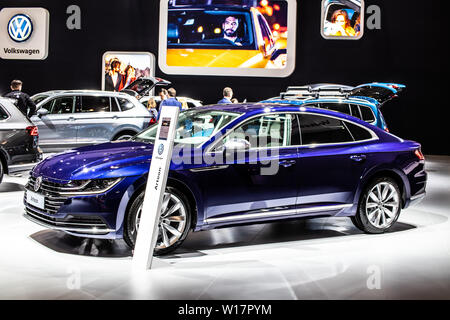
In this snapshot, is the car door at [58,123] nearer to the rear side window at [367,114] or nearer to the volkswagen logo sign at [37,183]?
the rear side window at [367,114]

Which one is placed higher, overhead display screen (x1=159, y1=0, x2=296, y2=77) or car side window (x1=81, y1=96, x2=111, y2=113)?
overhead display screen (x1=159, y1=0, x2=296, y2=77)

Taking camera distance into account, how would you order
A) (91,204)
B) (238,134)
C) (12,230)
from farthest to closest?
1. (12,230)
2. (238,134)
3. (91,204)

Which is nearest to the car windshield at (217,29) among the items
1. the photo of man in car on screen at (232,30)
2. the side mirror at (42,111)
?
the photo of man in car on screen at (232,30)

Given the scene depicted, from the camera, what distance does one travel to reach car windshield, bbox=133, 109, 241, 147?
5932 millimetres

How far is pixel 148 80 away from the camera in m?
15.9

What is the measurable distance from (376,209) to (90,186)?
3108 millimetres

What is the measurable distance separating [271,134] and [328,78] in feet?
36.8

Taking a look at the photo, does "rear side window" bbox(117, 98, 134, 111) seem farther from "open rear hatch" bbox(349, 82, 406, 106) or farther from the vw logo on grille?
the vw logo on grille

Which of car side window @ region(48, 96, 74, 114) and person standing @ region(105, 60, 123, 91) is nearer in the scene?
car side window @ region(48, 96, 74, 114)

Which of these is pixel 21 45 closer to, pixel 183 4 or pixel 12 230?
pixel 183 4

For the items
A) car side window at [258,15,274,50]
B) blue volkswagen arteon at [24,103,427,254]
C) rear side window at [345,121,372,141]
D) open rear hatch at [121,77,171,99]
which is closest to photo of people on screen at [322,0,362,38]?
car side window at [258,15,274,50]

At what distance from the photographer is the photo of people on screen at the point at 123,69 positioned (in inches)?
679

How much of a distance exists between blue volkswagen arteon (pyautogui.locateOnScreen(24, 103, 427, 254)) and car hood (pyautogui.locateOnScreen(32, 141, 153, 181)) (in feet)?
0.03
